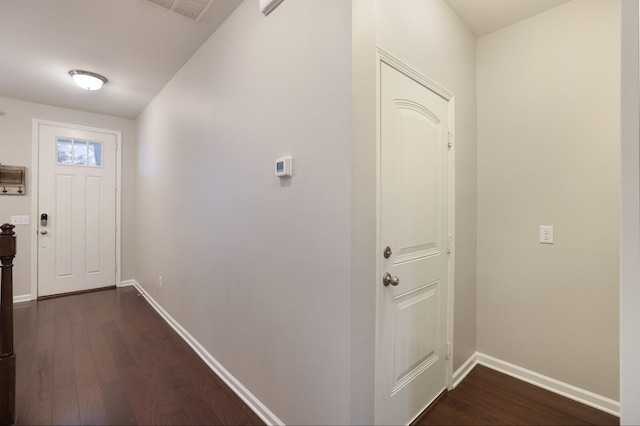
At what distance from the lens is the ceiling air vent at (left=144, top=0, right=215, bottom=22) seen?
199 centimetres

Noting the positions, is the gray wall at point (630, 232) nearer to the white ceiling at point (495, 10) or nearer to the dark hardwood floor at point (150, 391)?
the dark hardwood floor at point (150, 391)

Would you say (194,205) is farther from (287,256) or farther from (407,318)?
(407,318)

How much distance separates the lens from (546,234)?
2098 millimetres

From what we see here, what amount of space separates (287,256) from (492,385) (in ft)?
6.21

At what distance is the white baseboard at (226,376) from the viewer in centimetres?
176

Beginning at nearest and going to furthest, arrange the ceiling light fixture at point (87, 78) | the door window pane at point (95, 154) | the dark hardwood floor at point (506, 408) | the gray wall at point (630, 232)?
the gray wall at point (630, 232)
the dark hardwood floor at point (506, 408)
the ceiling light fixture at point (87, 78)
the door window pane at point (95, 154)

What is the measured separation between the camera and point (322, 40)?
1.41 meters

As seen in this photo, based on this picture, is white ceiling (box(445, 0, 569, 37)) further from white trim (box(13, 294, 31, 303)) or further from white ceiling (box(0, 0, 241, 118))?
white trim (box(13, 294, 31, 303))

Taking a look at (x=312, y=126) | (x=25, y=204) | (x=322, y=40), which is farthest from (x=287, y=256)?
(x=25, y=204)

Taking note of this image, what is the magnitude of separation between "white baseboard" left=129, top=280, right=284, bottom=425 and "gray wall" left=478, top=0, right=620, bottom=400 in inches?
73.0

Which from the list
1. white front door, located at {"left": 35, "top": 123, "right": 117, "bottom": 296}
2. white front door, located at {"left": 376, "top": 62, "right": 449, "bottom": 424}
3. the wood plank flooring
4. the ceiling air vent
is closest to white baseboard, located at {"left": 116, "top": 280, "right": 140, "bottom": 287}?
white front door, located at {"left": 35, "top": 123, "right": 117, "bottom": 296}

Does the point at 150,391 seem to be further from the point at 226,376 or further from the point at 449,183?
the point at 449,183

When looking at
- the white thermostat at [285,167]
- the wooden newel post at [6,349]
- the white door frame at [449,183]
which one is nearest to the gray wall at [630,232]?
the white door frame at [449,183]

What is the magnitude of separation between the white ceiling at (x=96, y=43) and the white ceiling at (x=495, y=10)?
167cm
